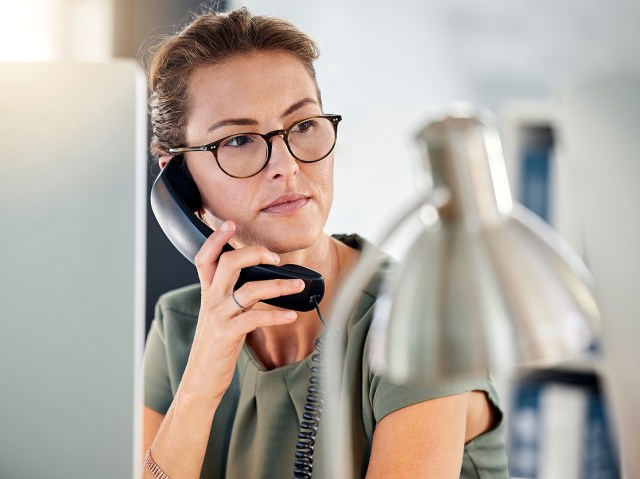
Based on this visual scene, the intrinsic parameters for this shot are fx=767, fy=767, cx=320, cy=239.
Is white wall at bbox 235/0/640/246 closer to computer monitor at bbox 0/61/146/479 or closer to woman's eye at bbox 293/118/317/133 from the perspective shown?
woman's eye at bbox 293/118/317/133

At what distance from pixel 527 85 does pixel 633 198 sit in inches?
28.8

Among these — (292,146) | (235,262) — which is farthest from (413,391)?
(292,146)

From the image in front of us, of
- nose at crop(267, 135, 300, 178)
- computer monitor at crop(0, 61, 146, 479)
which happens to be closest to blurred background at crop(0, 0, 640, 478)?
computer monitor at crop(0, 61, 146, 479)

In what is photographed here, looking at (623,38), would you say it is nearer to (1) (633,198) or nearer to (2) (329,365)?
(1) (633,198)

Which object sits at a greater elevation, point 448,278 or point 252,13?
point 252,13

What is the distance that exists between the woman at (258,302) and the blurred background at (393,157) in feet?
0.48

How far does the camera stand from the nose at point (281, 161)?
1185mm

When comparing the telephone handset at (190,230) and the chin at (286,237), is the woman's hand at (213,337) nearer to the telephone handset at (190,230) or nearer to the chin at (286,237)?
the telephone handset at (190,230)

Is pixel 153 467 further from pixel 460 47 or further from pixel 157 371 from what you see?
pixel 460 47

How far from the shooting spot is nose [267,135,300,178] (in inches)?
46.6

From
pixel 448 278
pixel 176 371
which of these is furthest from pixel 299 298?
pixel 448 278

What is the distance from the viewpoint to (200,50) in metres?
1.33

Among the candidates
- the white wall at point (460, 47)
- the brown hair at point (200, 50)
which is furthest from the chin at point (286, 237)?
the white wall at point (460, 47)

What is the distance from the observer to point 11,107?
0.72m
